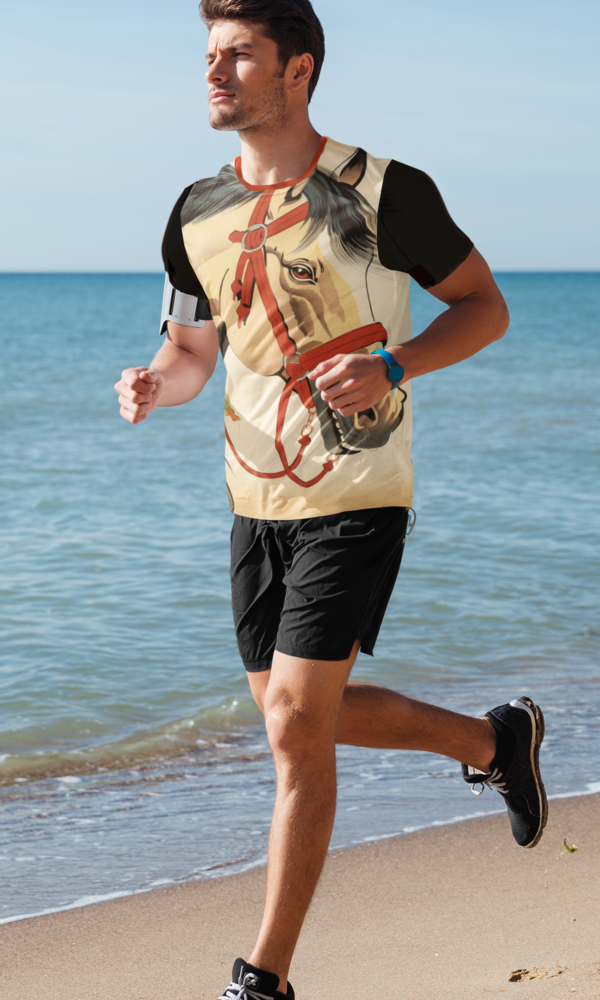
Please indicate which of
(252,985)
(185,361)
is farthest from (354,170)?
(252,985)

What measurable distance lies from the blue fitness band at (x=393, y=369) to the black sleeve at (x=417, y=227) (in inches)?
10.2

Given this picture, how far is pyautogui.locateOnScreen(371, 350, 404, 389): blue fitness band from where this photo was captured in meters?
2.20

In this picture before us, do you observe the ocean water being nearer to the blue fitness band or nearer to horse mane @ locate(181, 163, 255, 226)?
the blue fitness band

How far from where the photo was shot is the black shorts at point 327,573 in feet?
7.58

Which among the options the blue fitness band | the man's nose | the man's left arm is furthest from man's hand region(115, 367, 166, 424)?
the man's nose

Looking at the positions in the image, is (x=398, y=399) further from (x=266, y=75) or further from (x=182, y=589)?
(x=182, y=589)

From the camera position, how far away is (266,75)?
2.38 meters

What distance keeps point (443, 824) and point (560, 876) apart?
0.56 metres

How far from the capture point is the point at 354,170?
94.2 inches

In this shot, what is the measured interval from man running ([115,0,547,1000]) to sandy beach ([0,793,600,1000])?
49 cm

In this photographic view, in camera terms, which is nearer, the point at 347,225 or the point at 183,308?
the point at 347,225

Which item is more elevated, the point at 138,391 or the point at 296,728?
the point at 138,391

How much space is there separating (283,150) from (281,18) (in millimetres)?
272

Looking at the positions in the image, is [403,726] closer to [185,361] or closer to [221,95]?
[185,361]
